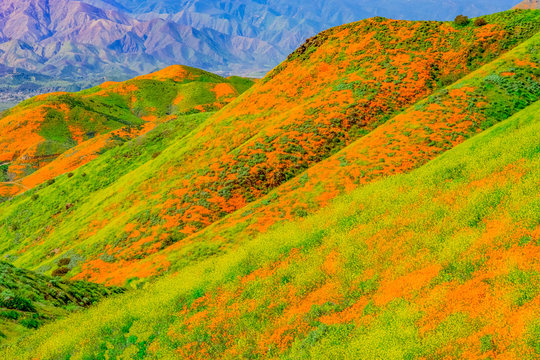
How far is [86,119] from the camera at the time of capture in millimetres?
141500

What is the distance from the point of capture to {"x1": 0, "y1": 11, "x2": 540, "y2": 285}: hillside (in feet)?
92.5

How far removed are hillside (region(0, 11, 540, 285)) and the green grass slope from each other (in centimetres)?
869

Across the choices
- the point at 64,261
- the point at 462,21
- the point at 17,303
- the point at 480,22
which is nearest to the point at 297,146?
the point at 17,303

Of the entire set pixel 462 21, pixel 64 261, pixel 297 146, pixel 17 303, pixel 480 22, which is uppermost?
pixel 462 21

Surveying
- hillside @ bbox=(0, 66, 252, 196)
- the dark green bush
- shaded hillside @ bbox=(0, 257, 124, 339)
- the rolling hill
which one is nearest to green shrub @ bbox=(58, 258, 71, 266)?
the rolling hill

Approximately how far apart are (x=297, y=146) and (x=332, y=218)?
65.8 feet

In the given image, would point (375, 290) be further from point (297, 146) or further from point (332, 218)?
point (297, 146)

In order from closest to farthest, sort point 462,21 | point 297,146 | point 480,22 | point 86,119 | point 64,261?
1. point 64,261
2. point 297,146
3. point 480,22
4. point 462,21
5. point 86,119

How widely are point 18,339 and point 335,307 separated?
14519mm

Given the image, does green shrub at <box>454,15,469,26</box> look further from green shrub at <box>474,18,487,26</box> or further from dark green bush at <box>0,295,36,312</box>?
dark green bush at <box>0,295,36,312</box>

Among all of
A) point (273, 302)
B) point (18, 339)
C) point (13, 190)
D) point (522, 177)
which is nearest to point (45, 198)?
point (13, 190)

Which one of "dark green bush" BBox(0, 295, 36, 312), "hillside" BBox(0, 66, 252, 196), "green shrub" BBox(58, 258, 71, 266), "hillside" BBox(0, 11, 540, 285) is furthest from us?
"hillside" BBox(0, 66, 252, 196)

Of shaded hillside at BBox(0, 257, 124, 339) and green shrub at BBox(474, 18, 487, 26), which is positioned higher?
green shrub at BBox(474, 18, 487, 26)

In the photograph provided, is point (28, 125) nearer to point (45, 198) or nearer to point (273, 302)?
point (45, 198)
